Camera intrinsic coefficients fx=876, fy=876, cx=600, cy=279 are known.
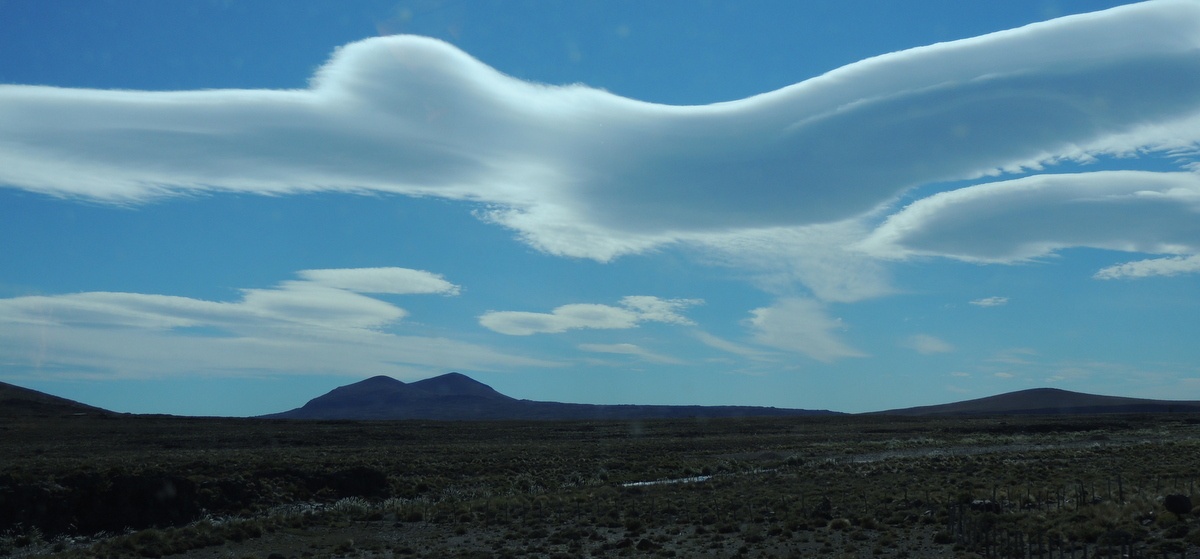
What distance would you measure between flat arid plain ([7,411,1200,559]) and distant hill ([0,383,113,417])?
5135 cm

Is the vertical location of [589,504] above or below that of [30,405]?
below

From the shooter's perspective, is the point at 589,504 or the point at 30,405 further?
the point at 30,405

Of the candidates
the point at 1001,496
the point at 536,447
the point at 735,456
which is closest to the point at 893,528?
the point at 1001,496

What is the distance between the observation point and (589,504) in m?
30.1

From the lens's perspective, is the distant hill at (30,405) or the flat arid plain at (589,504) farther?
the distant hill at (30,405)

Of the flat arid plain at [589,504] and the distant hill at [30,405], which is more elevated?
the distant hill at [30,405]

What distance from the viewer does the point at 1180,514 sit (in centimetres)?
1980

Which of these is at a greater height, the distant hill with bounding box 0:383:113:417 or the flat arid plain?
the distant hill with bounding box 0:383:113:417

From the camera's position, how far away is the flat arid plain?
2073 cm

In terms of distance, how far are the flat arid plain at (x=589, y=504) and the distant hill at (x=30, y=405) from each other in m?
51.3

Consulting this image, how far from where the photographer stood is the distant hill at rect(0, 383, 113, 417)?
95981 mm

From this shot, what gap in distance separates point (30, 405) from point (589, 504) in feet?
358

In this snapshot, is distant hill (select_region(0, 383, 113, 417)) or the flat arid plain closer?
the flat arid plain

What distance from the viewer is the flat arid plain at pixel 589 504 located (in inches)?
816
